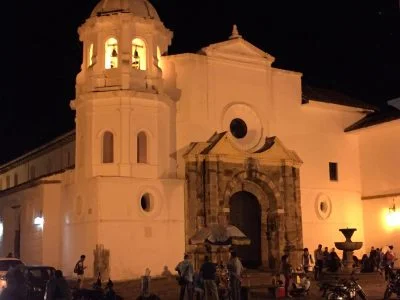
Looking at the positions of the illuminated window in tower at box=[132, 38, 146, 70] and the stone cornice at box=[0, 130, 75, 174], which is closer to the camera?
the illuminated window in tower at box=[132, 38, 146, 70]

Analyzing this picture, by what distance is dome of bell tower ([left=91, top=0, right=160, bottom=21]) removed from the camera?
3009 centimetres

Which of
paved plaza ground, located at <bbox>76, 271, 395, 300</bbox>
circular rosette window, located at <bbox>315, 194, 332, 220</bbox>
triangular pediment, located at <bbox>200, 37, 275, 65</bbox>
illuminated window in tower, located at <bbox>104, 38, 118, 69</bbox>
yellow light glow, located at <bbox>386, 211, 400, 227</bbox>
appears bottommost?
paved plaza ground, located at <bbox>76, 271, 395, 300</bbox>

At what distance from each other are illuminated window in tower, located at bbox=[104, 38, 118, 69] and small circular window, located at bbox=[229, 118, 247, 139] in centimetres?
668

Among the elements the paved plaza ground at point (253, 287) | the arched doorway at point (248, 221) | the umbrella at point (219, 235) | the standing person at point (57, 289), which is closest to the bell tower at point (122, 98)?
the arched doorway at point (248, 221)

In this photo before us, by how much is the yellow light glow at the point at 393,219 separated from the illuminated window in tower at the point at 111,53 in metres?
16.3

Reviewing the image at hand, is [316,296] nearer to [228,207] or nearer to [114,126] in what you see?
[228,207]

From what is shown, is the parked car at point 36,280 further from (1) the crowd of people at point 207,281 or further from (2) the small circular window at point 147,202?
(2) the small circular window at point 147,202

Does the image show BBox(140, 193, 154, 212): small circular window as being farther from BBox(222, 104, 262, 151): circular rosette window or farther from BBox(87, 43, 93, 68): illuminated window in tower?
BBox(87, 43, 93, 68): illuminated window in tower

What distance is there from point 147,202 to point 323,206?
33.9ft

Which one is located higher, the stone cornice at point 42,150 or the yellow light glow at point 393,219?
the stone cornice at point 42,150

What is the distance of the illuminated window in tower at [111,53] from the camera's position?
29.9 m

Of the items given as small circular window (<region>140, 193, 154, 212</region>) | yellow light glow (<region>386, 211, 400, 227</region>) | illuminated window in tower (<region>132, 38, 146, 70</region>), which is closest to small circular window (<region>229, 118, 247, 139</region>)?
illuminated window in tower (<region>132, 38, 146, 70</region>)

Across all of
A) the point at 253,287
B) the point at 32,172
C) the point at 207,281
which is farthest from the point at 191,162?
the point at 32,172

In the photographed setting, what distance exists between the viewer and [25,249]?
110ft
